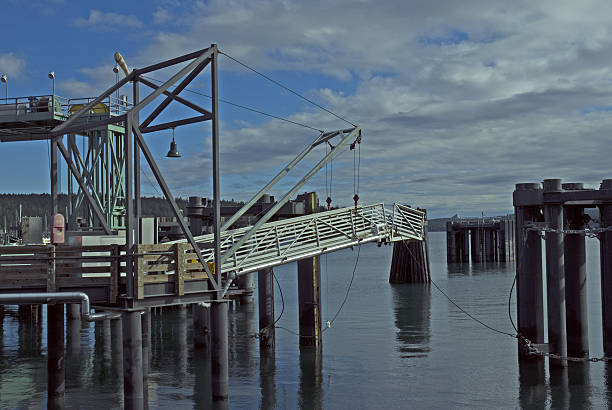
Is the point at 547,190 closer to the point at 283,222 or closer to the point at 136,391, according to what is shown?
the point at 283,222

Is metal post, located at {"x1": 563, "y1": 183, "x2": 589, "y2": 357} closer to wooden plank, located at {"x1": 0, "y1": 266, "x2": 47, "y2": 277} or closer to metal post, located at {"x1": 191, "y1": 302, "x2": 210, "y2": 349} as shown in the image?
metal post, located at {"x1": 191, "y1": 302, "x2": 210, "y2": 349}

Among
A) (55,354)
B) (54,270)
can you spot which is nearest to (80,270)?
(54,270)

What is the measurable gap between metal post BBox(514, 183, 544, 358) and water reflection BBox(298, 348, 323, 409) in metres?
7.41

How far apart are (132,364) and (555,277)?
1435cm

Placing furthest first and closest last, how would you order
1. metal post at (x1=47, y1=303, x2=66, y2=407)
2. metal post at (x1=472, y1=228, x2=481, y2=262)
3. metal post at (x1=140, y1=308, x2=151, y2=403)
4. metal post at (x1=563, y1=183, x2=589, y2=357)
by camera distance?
metal post at (x1=472, y1=228, x2=481, y2=262)
metal post at (x1=563, y1=183, x2=589, y2=357)
metal post at (x1=140, y1=308, x2=151, y2=403)
metal post at (x1=47, y1=303, x2=66, y2=407)

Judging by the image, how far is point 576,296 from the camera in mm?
24969

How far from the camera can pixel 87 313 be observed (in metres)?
18.0

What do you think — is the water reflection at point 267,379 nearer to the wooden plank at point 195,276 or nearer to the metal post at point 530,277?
the wooden plank at point 195,276

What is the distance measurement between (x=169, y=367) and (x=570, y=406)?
1507 cm

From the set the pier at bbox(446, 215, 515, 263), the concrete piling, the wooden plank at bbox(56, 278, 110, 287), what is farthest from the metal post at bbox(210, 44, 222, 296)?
the pier at bbox(446, 215, 515, 263)

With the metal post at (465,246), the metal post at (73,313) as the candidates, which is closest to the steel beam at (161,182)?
the metal post at (73,313)

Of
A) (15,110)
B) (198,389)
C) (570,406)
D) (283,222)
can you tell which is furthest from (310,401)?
(15,110)

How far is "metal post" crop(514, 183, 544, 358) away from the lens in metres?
24.6

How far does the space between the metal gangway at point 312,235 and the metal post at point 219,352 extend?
2600mm
